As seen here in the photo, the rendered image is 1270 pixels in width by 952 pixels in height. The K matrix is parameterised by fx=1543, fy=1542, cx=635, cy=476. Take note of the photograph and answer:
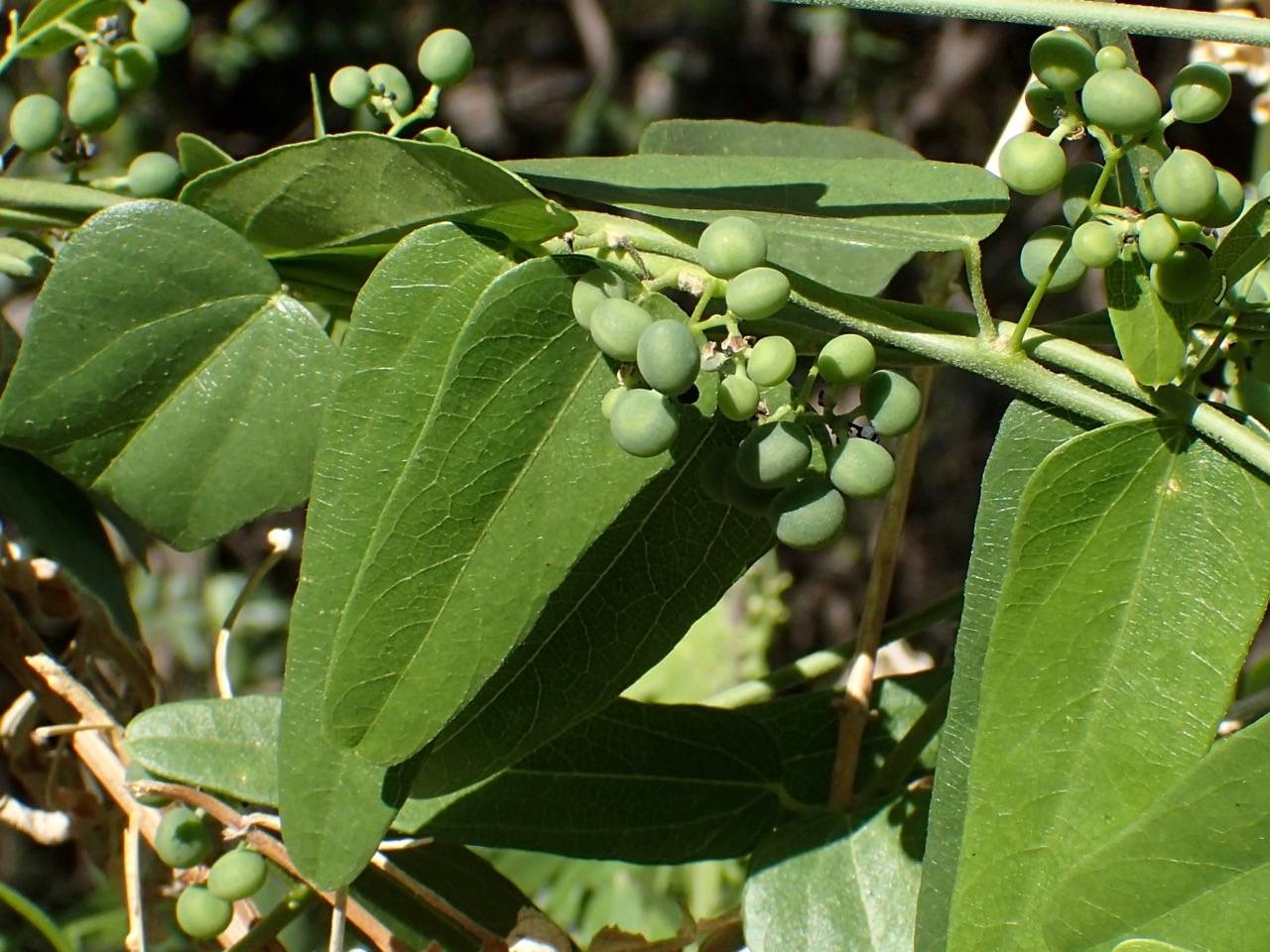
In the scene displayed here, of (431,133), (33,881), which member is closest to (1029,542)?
(431,133)

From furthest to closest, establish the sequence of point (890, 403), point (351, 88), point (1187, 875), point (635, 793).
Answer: point (635, 793), point (351, 88), point (890, 403), point (1187, 875)

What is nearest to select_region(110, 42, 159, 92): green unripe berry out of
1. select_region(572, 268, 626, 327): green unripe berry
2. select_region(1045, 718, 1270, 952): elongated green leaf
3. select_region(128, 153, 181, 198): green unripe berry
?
select_region(128, 153, 181, 198): green unripe berry

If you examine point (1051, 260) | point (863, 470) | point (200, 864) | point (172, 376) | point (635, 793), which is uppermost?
point (1051, 260)

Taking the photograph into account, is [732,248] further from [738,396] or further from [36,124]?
[36,124]

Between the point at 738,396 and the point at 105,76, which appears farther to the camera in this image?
the point at 105,76

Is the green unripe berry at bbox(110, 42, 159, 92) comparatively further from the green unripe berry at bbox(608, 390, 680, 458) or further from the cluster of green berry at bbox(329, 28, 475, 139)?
the green unripe berry at bbox(608, 390, 680, 458)

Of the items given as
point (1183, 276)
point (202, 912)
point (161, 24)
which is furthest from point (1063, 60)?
point (202, 912)

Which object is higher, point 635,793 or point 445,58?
point 445,58
